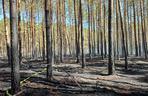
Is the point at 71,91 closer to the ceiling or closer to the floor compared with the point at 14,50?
closer to the floor

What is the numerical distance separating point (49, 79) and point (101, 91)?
352 cm

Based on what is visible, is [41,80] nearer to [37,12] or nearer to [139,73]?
[139,73]

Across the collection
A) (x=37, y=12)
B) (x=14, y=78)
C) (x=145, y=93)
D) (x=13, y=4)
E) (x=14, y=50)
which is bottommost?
(x=145, y=93)

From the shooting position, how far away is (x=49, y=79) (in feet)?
49.9


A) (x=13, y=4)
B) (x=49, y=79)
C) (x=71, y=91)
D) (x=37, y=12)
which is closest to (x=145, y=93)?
(x=71, y=91)

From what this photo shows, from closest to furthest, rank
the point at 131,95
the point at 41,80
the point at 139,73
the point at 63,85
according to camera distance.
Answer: the point at 131,95 → the point at 63,85 → the point at 41,80 → the point at 139,73

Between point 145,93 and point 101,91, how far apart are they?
1.79 metres

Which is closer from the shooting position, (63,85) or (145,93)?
(145,93)

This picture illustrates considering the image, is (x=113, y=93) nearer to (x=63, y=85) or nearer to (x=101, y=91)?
(x=101, y=91)

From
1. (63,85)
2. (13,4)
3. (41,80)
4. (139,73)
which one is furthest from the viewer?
(139,73)

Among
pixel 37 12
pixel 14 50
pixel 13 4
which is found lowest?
pixel 14 50

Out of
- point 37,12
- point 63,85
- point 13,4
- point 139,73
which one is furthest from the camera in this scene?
point 37,12

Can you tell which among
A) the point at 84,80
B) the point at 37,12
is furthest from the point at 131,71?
the point at 37,12

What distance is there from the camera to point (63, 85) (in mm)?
13867
